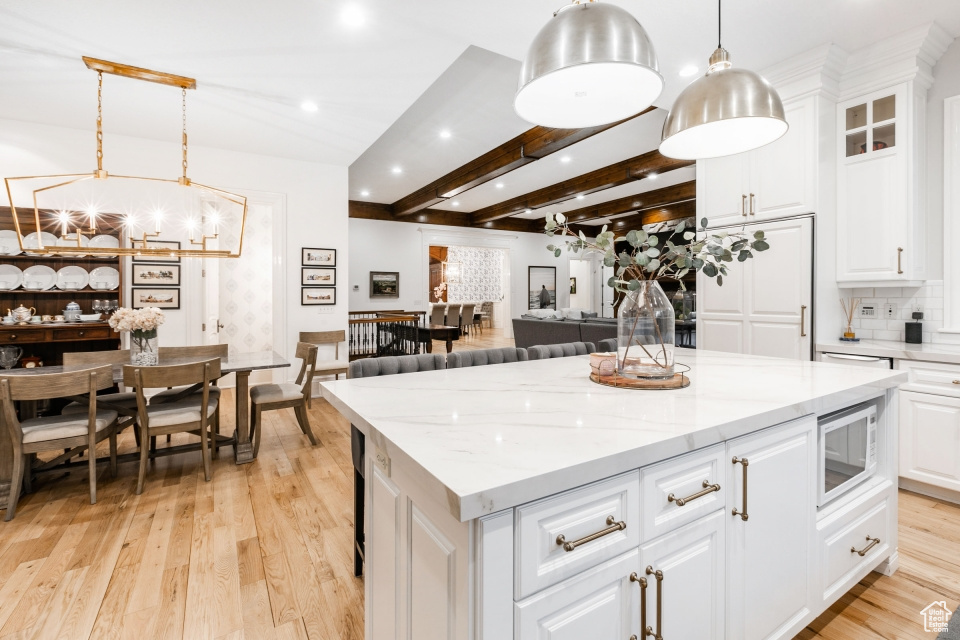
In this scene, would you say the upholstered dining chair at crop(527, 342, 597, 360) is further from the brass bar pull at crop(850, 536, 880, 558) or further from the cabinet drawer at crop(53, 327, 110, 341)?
the cabinet drawer at crop(53, 327, 110, 341)

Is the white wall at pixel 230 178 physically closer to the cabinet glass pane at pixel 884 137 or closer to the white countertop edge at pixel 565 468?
the white countertop edge at pixel 565 468

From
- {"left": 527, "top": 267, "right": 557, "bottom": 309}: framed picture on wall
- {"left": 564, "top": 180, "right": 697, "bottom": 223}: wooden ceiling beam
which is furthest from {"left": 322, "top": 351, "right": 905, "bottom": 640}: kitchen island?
{"left": 527, "top": 267, "right": 557, "bottom": 309}: framed picture on wall

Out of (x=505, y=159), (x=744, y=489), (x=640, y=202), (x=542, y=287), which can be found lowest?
(x=744, y=489)

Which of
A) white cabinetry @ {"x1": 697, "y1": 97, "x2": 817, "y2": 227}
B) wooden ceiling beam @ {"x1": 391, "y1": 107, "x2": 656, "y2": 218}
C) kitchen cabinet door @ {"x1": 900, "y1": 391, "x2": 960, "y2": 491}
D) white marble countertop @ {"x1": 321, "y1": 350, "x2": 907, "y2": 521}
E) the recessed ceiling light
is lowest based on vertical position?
kitchen cabinet door @ {"x1": 900, "y1": 391, "x2": 960, "y2": 491}

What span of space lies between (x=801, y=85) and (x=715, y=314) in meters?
1.69

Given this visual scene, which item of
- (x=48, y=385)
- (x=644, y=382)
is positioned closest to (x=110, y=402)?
(x=48, y=385)

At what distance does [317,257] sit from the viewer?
541 centimetres

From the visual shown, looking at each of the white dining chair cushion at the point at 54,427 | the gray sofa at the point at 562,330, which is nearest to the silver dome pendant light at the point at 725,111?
the white dining chair cushion at the point at 54,427

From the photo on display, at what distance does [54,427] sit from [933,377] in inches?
199

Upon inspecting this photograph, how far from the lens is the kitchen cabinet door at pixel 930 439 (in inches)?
99.6

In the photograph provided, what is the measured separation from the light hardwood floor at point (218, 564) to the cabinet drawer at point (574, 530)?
1181 mm

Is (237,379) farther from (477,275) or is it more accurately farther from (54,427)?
(477,275)

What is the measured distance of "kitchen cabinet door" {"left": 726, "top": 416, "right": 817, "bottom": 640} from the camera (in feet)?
3.97

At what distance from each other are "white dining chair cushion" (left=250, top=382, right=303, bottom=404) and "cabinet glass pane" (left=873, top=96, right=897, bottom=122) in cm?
455
